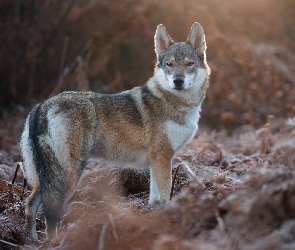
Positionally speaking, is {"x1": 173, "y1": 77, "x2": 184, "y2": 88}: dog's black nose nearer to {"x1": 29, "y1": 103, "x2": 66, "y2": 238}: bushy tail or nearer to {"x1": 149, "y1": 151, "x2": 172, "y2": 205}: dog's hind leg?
{"x1": 149, "y1": 151, "x2": 172, "y2": 205}: dog's hind leg

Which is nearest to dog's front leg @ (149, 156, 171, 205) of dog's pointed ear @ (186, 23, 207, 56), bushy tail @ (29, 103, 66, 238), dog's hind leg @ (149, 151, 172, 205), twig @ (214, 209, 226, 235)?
dog's hind leg @ (149, 151, 172, 205)

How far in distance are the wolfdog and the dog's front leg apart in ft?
0.04

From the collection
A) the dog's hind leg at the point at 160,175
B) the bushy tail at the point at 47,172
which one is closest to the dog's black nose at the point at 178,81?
the dog's hind leg at the point at 160,175

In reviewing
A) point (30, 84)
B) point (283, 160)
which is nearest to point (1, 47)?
point (30, 84)

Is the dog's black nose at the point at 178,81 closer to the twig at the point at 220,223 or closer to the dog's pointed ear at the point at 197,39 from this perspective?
the dog's pointed ear at the point at 197,39

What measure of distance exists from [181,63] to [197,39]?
0.60 meters

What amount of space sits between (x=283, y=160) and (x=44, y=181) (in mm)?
2834

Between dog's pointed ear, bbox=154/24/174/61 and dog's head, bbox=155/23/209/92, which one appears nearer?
dog's head, bbox=155/23/209/92

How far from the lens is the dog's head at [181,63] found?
5.90 metres

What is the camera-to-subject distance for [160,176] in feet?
18.7

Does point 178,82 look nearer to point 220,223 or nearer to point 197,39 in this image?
point 197,39

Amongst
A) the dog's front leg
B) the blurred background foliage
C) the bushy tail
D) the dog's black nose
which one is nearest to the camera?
the bushy tail

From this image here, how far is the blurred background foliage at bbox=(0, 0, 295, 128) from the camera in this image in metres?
11.5

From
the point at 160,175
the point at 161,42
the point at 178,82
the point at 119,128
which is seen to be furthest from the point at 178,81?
the point at 160,175
